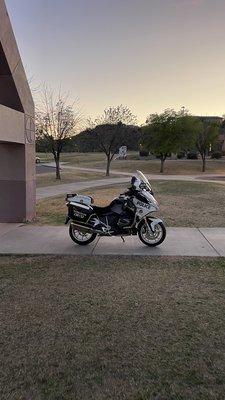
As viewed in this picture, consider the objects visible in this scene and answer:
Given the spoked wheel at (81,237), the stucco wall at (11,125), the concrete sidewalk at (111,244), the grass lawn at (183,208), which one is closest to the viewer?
the concrete sidewalk at (111,244)

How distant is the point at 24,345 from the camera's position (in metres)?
3.37

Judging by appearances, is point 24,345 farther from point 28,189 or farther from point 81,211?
point 28,189

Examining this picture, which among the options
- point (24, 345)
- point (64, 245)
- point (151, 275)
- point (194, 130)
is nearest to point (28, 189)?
point (64, 245)

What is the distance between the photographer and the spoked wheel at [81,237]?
6.88 m

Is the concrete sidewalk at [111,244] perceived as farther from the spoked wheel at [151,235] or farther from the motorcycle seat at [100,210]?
the motorcycle seat at [100,210]

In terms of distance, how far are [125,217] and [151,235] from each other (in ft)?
1.80

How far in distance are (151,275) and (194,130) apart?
27335 mm

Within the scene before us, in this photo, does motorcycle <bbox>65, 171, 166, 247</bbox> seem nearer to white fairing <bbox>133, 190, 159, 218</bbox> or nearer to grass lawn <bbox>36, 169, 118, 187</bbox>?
white fairing <bbox>133, 190, 159, 218</bbox>

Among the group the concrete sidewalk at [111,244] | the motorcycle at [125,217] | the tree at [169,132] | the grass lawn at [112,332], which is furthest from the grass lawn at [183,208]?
the tree at [169,132]

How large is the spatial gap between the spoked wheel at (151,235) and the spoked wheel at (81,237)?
839 millimetres

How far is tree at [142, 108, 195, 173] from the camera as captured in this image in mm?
30898

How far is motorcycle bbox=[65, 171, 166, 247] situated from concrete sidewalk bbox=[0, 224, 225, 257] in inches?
9.7

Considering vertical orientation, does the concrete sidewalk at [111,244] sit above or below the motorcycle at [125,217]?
below

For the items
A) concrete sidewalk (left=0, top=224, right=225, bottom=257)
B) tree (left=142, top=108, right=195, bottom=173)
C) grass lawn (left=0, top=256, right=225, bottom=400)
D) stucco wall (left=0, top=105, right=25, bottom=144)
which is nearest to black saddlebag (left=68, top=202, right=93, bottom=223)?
concrete sidewalk (left=0, top=224, right=225, bottom=257)
